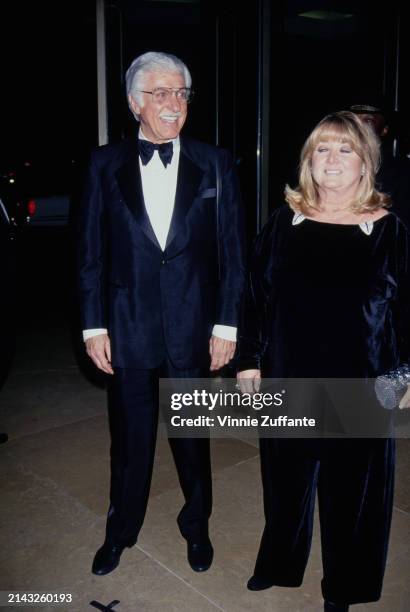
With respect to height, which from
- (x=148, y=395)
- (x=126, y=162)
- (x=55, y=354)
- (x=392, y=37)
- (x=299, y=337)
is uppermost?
(x=392, y=37)

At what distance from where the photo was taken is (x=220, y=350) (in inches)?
90.4

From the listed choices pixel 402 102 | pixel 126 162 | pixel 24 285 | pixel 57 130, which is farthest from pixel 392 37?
pixel 57 130

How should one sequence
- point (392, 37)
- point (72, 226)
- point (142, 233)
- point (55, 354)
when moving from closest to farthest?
point (142, 233) → point (72, 226) → point (392, 37) → point (55, 354)

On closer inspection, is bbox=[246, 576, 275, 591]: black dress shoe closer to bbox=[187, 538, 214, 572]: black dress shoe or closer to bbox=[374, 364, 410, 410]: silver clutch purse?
bbox=[187, 538, 214, 572]: black dress shoe

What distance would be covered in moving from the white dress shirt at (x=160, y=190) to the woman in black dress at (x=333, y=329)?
1.22 ft

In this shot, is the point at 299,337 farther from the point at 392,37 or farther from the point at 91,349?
the point at 392,37

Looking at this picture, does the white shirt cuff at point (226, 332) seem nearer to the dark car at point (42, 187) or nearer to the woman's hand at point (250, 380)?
the woman's hand at point (250, 380)

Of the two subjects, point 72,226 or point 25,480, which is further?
point 72,226

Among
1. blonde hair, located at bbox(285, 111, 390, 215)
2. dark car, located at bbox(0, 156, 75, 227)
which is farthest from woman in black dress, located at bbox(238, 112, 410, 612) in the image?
dark car, located at bbox(0, 156, 75, 227)

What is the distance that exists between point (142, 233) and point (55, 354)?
3.46 metres

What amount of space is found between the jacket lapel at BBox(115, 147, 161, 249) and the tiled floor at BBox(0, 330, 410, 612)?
4.14 ft

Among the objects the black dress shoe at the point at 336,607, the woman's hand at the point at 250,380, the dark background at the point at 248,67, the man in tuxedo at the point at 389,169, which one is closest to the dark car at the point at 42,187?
the dark background at the point at 248,67

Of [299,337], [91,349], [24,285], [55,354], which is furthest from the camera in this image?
[24,285]

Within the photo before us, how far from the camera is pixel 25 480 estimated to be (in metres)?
3.09
